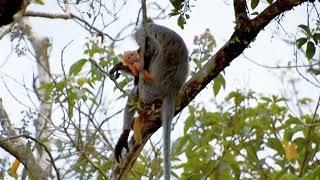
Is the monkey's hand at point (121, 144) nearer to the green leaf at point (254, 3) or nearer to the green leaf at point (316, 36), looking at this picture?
the green leaf at point (254, 3)

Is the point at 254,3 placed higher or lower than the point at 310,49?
higher

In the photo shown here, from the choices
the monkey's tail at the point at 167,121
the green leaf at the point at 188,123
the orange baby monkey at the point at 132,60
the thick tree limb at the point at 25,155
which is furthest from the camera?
the orange baby monkey at the point at 132,60

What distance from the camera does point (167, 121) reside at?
3342 mm

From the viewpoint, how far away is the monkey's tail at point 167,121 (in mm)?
3107

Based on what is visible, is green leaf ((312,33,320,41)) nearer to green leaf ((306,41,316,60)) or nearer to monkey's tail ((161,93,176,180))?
green leaf ((306,41,316,60))

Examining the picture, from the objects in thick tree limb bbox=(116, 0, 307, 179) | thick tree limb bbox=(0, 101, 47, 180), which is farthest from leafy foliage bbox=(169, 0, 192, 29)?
thick tree limb bbox=(0, 101, 47, 180)

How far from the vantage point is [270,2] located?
9.61 ft

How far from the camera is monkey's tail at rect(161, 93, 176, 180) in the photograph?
3.11 m

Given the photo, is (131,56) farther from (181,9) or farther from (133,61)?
(181,9)

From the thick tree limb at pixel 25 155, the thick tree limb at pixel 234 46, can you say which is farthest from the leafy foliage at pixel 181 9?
the thick tree limb at pixel 25 155

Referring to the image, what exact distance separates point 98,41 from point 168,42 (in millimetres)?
495

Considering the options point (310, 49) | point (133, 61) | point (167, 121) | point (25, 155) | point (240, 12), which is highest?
point (133, 61)

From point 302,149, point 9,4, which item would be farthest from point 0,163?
point 9,4

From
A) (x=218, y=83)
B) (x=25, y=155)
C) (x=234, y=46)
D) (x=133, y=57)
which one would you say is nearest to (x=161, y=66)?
(x=133, y=57)
